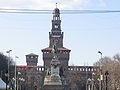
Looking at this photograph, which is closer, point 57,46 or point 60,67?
point 60,67

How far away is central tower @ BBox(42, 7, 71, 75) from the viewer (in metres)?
183

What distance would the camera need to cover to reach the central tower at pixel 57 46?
183 meters

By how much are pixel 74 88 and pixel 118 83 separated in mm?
66645

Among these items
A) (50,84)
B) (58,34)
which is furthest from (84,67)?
(50,84)

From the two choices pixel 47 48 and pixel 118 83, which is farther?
pixel 47 48

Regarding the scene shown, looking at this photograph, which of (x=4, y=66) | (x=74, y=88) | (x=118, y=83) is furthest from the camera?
(x=74, y=88)

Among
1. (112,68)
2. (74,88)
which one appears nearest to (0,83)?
(112,68)

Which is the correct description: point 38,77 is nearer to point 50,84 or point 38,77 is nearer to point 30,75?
point 30,75

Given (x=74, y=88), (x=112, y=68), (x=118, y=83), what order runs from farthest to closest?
1. (x=74, y=88)
2. (x=112, y=68)
3. (x=118, y=83)

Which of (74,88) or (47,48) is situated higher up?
(47,48)

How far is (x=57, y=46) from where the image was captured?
18612 cm

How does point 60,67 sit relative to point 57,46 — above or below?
below

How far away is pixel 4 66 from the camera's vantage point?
13462 centimetres

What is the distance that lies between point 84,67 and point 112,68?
79.9m
